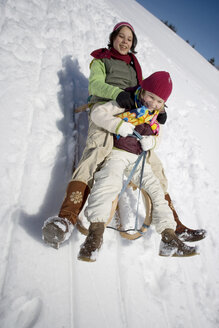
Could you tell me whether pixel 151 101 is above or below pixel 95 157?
above

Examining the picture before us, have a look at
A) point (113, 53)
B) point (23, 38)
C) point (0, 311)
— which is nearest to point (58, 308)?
point (0, 311)

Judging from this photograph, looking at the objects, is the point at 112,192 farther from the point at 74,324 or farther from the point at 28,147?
the point at 28,147

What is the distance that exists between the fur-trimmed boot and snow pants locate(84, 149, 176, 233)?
0.29 feet

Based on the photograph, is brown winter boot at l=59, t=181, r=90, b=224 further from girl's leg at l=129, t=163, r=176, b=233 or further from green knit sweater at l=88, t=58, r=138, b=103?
green knit sweater at l=88, t=58, r=138, b=103

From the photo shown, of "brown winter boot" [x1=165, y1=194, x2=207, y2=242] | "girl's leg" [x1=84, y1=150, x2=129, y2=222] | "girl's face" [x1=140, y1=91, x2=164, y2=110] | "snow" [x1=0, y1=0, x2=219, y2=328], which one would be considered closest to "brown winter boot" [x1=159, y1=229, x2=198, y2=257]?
"brown winter boot" [x1=165, y1=194, x2=207, y2=242]

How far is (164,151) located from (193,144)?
0.60 m

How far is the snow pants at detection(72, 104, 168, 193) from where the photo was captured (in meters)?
1.65

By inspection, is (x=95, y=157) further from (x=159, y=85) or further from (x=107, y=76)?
(x=107, y=76)

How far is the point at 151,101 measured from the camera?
1.79 meters

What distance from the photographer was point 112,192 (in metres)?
1.51

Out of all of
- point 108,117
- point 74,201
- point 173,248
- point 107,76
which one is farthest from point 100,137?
point 173,248

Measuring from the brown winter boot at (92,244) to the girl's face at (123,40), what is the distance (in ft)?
6.79

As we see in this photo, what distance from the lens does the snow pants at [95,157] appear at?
165 centimetres

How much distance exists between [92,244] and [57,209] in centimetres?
58
